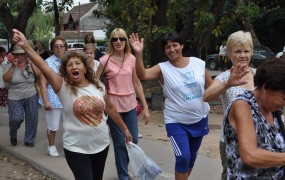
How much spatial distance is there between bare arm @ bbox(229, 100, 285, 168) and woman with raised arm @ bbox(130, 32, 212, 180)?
7.19ft

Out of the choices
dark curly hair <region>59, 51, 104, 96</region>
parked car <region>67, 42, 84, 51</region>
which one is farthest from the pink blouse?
dark curly hair <region>59, 51, 104, 96</region>

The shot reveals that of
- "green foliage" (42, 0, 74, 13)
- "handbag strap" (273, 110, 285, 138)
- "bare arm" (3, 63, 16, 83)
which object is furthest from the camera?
"green foliage" (42, 0, 74, 13)

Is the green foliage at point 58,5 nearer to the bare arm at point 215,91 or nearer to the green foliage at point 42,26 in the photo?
the bare arm at point 215,91

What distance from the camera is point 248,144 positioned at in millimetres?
2393

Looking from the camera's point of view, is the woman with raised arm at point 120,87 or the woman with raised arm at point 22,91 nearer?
the woman with raised arm at point 120,87

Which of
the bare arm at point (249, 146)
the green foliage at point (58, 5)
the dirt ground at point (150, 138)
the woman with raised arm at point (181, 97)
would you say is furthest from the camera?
the green foliage at point (58, 5)

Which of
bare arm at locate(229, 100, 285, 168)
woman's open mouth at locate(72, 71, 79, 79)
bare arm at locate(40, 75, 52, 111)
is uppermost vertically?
woman's open mouth at locate(72, 71, 79, 79)

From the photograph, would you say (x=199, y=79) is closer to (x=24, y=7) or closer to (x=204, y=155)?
(x=204, y=155)

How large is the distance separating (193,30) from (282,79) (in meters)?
10.9

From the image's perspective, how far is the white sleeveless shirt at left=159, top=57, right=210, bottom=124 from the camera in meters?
4.72

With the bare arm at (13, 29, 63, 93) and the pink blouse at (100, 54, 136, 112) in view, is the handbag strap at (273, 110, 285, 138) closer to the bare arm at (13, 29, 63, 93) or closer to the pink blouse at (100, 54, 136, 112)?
the bare arm at (13, 29, 63, 93)

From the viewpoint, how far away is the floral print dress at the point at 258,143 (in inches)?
98.1

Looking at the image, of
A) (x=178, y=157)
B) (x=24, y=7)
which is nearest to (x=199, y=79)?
(x=178, y=157)

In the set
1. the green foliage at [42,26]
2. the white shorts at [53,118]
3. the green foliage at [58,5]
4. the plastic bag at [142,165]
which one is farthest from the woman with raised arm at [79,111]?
the green foliage at [42,26]
